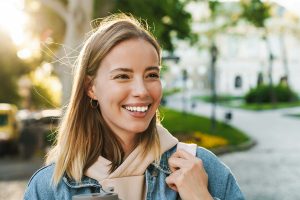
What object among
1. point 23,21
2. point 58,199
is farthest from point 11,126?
point 58,199

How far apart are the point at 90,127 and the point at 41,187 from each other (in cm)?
25

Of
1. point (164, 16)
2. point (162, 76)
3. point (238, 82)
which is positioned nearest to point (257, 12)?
point (164, 16)

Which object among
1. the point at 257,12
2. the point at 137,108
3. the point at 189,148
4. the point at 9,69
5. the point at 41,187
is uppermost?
the point at 257,12

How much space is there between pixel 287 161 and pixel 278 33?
40241 millimetres

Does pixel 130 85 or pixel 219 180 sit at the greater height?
pixel 130 85

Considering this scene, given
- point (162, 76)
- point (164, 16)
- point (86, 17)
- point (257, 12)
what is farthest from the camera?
point (164, 16)

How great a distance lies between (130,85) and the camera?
7.23ft

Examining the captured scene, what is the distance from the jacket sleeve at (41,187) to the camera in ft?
7.36

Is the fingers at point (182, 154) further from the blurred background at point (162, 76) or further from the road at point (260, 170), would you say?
the road at point (260, 170)

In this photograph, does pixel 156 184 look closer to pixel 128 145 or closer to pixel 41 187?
pixel 128 145

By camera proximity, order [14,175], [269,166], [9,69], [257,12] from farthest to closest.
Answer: [9,69], [257,12], [269,166], [14,175]

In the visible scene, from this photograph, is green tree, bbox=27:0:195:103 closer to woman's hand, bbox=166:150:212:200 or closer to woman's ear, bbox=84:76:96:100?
woman's ear, bbox=84:76:96:100

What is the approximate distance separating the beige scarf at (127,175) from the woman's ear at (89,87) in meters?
0.22

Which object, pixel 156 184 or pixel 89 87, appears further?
pixel 89 87
